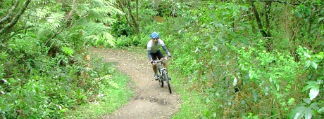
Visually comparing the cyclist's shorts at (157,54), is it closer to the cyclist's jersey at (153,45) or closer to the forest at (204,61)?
the cyclist's jersey at (153,45)

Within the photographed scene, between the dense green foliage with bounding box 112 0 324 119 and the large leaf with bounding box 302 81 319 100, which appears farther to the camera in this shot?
the dense green foliage with bounding box 112 0 324 119

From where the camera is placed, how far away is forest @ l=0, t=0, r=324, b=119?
381 cm

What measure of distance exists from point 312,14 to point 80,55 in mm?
7097

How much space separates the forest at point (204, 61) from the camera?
3812 millimetres

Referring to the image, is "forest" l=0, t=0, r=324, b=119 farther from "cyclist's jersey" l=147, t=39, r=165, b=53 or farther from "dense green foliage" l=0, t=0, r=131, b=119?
"cyclist's jersey" l=147, t=39, r=165, b=53

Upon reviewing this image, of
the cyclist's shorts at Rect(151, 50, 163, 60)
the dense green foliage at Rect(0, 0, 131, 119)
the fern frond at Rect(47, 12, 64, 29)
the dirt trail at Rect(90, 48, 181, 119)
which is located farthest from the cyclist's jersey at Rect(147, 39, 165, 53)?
the fern frond at Rect(47, 12, 64, 29)

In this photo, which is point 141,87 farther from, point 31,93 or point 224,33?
point 224,33

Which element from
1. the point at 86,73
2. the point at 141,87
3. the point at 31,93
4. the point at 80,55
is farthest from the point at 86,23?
the point at 31,93

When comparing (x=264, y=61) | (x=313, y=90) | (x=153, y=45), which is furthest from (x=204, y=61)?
(x=313, y=90)

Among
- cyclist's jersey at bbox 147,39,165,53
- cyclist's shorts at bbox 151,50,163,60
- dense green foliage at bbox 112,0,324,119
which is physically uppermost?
dense green foliage at bbox 112,0,324,119

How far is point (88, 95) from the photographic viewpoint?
28.6 feet

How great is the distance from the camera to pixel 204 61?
25.3 feet

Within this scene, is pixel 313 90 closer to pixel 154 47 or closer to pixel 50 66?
pixel 154 47

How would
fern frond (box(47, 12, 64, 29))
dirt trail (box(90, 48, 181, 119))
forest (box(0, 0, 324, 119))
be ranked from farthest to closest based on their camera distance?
fern frond (box(47, 12, 64, 29)), dirt trail (box(90, 48, 181, 119)), forest (box(0, 0, 324, 119))
